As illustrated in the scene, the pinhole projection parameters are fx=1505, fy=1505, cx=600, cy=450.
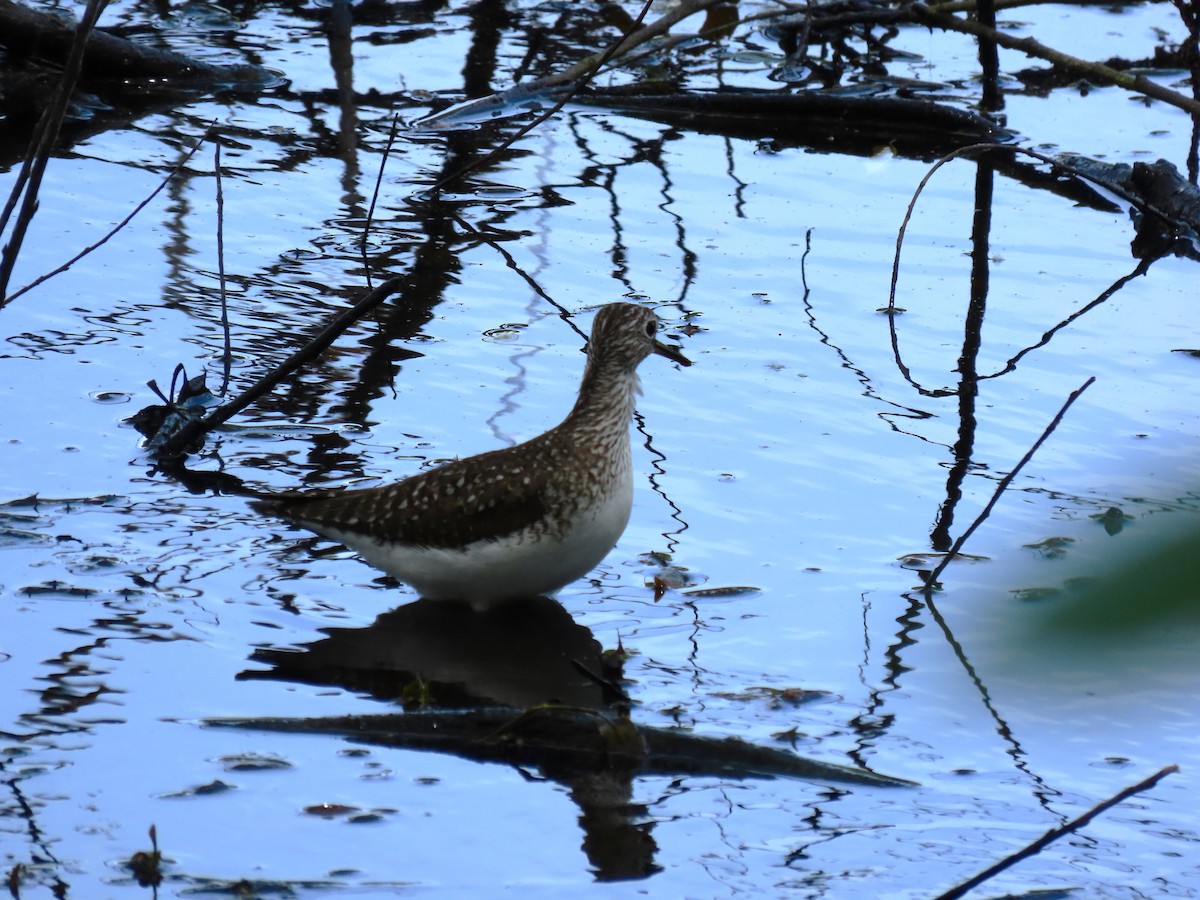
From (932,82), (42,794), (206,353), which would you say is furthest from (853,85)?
(42,794)

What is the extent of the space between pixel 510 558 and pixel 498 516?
0.51ft

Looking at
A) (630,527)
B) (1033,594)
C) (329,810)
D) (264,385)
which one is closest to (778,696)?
(630,527)

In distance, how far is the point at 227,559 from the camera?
5.65 metres

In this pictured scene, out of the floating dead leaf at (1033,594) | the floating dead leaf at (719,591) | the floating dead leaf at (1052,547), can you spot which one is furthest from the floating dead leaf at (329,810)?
the floating dead leaf at (1033,594)

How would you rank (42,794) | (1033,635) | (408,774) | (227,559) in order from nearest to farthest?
1. (1033,635)
2. (42,794)
3. (408,774)
4. (227,559)

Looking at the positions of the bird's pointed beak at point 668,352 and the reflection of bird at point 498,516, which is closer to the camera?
the reflection of bird at point 498,516

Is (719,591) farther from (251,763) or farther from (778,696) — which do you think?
(251,763)

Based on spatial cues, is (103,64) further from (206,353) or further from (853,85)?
(853,85)

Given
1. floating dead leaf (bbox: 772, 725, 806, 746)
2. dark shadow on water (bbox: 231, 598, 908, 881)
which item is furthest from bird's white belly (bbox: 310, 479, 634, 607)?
floating dead leaf (bbox: 772, 725, 806, 746)

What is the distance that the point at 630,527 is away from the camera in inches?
242

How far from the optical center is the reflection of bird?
524cm

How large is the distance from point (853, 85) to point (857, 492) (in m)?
6.27

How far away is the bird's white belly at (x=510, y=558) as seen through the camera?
17.2 feet

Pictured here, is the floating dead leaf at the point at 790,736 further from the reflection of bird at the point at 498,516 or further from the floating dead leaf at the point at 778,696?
the reflection of bird at the point at 498,516
